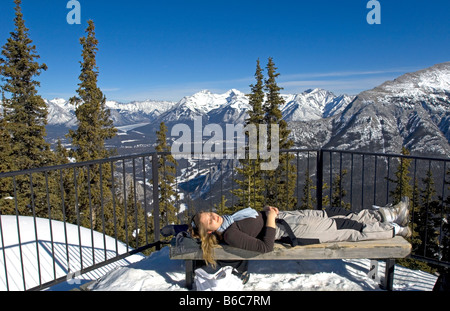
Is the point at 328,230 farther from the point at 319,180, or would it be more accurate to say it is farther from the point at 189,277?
the point at 319,180

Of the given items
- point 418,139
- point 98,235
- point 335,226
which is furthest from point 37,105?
point 418,139

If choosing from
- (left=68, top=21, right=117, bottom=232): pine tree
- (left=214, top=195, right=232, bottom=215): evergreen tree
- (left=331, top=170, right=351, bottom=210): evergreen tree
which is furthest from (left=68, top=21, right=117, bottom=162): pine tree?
(left=331, top=170, right=351, bottom=210): evergreen tree

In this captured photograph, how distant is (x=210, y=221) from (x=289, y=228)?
849mm

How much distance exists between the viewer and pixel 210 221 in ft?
10.7

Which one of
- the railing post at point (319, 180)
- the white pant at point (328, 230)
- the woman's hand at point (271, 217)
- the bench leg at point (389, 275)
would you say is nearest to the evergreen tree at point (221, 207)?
the woman's hand at point (271, 217)

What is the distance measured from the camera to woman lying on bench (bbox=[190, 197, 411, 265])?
312cm

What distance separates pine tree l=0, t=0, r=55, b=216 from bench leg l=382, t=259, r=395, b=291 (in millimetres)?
22989

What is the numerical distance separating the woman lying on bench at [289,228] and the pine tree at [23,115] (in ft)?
71.9

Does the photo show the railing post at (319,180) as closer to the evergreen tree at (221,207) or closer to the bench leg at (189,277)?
the evergreen tree at (221,207)

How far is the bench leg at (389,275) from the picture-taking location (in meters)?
3.28

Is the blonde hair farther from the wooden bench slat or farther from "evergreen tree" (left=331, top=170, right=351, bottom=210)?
"evergreen tree" (left=331, top=170, right=351, bottom=210)
